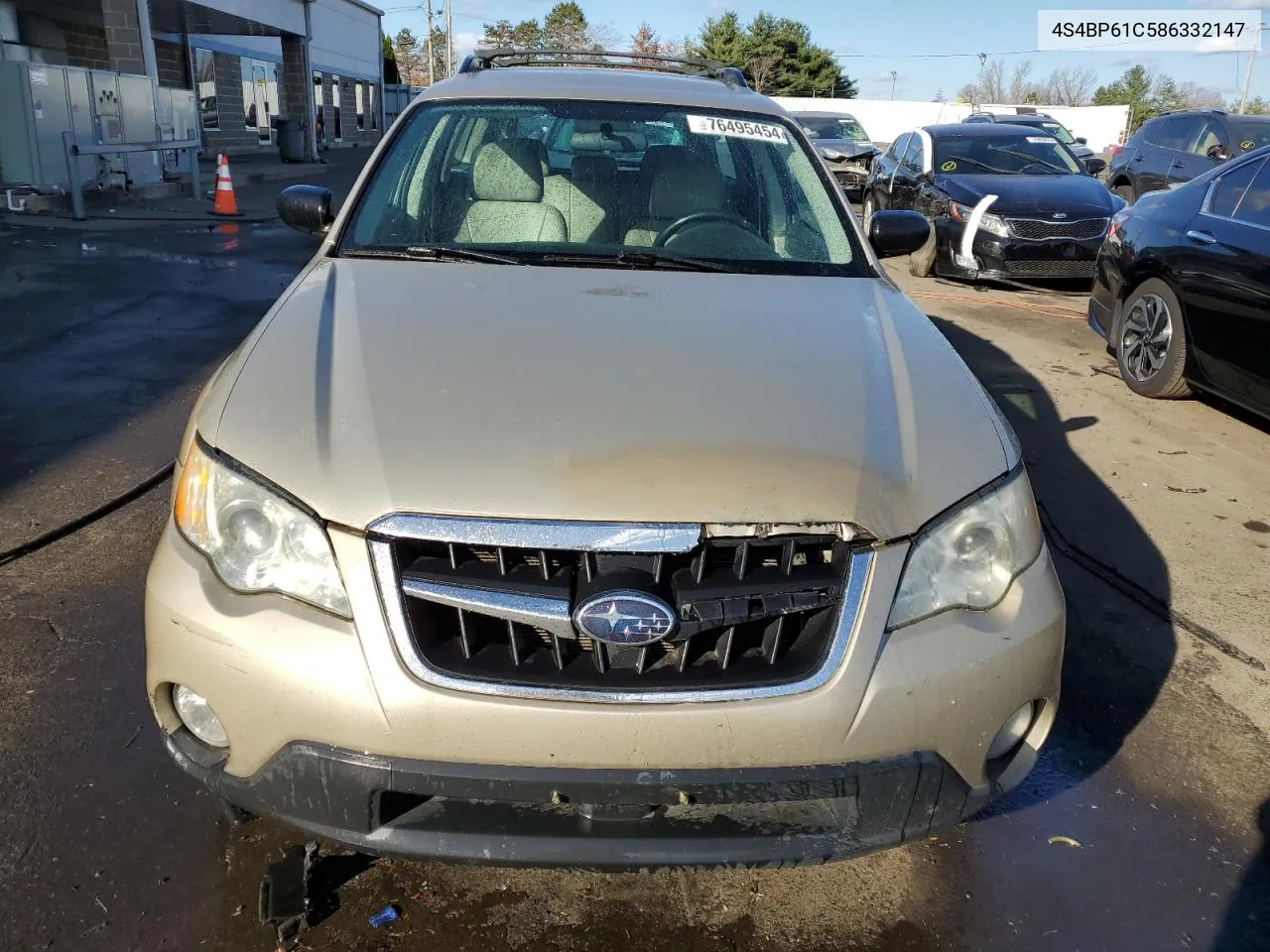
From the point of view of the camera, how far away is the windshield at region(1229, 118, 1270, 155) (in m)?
12.4

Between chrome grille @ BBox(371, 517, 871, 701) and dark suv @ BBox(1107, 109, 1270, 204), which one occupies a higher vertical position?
dark suv @ BBox(1107, 109, 1270, 204)

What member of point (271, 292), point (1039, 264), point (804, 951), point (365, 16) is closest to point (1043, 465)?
point (804, 951)

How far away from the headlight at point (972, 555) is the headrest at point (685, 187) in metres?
1.65

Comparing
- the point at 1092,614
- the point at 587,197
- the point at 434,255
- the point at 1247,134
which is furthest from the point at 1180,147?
the point at 434,255

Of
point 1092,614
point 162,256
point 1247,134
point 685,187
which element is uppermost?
point 1247,134

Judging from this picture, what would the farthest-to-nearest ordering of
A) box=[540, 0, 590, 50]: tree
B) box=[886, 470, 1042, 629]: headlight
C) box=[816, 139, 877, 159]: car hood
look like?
box=[540, 0, 590, 50]: tree < box=[816, 139, 877, 159]: car hood < box=[886, 470, 1042, 629]: headlight

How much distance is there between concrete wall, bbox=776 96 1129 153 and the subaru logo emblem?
4364 centimetres

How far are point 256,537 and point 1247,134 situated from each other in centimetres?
1431

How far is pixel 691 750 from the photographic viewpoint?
1.78 metres

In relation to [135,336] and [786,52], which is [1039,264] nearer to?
[135,336]

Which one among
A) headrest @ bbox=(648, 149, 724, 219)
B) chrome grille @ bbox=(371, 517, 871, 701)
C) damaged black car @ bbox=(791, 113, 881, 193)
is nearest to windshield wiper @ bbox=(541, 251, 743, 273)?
headrest @ bbox=(648, 149, 724, 219)

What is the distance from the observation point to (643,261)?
304 centimetres

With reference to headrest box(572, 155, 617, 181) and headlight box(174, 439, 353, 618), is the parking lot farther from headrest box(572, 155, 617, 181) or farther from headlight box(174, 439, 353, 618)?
headrest box(572, 155, 617, 181)

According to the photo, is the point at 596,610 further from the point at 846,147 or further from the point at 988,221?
the point at 846,147
